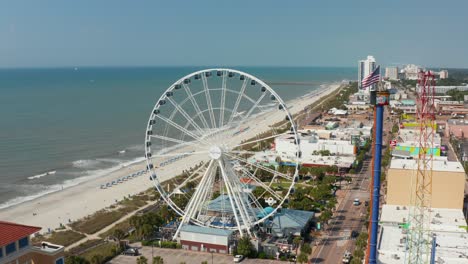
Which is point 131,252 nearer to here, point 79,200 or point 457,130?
point 79,200

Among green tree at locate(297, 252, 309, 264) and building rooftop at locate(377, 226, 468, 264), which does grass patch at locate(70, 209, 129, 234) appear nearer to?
green tree at locate(297, 252, 309, 264)

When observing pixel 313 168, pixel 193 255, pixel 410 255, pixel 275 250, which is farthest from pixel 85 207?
pixel 410 255

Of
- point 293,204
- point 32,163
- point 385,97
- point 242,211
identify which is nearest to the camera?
point 385,97

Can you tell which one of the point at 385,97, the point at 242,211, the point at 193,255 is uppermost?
the point at 385,97

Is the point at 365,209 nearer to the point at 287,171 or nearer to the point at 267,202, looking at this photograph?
the point at 267,202

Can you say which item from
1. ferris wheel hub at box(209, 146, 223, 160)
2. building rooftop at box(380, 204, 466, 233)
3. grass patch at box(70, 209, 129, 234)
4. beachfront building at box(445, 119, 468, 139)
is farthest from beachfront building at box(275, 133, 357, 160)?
ferris wheel hub at box(209, 146, 223, 160)

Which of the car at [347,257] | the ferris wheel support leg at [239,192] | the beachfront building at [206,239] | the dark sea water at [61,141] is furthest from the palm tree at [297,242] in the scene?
the dark sea water at [61,141]

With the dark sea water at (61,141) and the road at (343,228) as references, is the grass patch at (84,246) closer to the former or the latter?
the dark sea water at (61,141)
